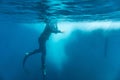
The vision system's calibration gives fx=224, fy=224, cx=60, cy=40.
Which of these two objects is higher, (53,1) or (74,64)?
(53,1)

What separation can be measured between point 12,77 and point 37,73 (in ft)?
18.0

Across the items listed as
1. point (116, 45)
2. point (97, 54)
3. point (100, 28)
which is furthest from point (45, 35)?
point (116, 45)

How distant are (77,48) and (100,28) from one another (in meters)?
6.29

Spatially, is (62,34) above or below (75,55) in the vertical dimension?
above

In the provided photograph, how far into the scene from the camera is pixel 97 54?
138 ft

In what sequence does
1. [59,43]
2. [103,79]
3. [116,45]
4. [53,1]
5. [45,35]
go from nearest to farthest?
[53,1] < [45,35] < [103,79] < [59,43] < [116,45]

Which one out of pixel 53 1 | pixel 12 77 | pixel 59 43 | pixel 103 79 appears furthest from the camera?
pixel 59 43

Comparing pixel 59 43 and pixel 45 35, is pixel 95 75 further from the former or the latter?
pixel 45 35

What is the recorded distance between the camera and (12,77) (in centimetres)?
3972

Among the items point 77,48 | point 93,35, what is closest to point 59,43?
point 77,48

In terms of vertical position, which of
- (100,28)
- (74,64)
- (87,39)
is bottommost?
(74,64)

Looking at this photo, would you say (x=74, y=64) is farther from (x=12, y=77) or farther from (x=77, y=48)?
(x=12, y=77)

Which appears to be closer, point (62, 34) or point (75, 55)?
point (75, 55)

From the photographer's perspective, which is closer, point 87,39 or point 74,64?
point 74,64
